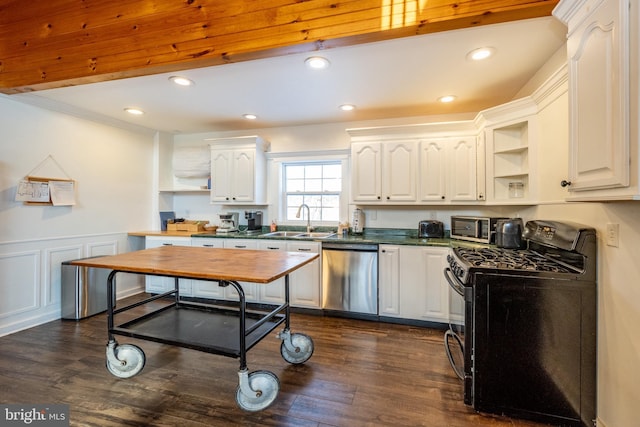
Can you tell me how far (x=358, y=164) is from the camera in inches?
138

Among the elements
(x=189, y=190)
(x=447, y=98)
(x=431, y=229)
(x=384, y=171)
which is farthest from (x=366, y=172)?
(x=189, y=190)

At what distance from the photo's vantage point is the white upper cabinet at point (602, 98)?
3.53 ft

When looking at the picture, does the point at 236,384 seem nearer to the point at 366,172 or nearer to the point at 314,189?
the point at 366,172

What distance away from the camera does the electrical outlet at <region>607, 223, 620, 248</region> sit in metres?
1.46

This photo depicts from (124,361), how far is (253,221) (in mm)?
2294

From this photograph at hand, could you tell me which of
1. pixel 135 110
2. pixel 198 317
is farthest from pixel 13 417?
pixel 135 110

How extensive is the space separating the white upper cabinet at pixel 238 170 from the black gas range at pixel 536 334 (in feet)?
9.58

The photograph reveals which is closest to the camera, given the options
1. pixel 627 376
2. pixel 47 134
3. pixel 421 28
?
pixel 627 376

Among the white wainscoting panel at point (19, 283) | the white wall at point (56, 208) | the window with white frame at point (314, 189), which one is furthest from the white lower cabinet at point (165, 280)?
the window with white frame at point (314, 189)

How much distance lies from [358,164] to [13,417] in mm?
3486

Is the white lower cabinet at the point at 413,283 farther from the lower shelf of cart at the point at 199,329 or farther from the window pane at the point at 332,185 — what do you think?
the lower shelf of cart at the point at 199,329

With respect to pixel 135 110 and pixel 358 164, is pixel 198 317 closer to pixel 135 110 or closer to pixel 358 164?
pixel 358 164

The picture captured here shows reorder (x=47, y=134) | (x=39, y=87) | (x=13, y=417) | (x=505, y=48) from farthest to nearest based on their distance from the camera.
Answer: (x=47, y=134)
(x=39, y=87)
(x=505, y=48)
(x=13, y=417)

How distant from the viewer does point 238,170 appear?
13.0 feet
